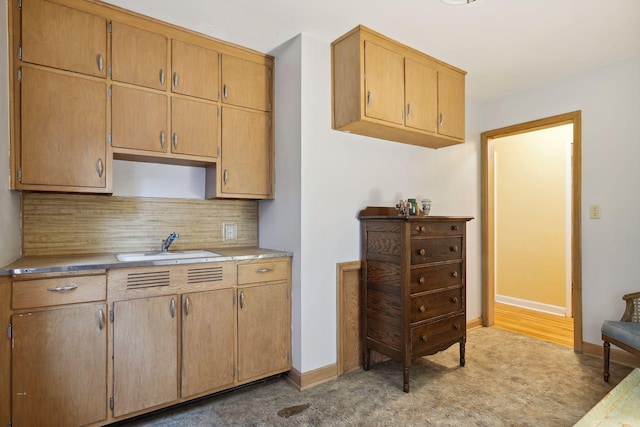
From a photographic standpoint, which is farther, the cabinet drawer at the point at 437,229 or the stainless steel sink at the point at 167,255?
the cabinet drawer at the point at 437,229

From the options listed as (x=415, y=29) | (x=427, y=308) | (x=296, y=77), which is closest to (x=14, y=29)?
(x=296, y=77)

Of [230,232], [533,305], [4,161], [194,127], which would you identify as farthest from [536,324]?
[4,161]

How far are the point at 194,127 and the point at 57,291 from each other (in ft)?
4.04

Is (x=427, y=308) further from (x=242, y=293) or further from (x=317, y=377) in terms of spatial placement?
(x=242, y=293)

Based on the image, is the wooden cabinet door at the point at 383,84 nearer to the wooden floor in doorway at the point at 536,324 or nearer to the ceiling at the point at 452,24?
the ceiling at the point at 452,24

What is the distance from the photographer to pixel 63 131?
6.37ft

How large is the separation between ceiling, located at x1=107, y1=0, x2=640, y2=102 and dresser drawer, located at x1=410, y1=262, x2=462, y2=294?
5.28ft

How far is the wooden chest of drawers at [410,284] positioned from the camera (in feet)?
7.61

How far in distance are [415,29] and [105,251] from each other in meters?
2.53

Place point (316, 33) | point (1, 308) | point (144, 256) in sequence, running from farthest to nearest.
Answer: point (316, 33)
point (144, 256)
point (1, 308)

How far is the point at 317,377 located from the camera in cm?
243

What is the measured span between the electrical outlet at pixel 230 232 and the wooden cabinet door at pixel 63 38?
1291 mm

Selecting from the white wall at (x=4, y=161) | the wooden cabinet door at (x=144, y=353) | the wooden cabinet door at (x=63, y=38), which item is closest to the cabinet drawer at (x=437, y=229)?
the wooden cabinet door at (x=144, y=353)

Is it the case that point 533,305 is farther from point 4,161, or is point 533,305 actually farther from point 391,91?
point 4,161
